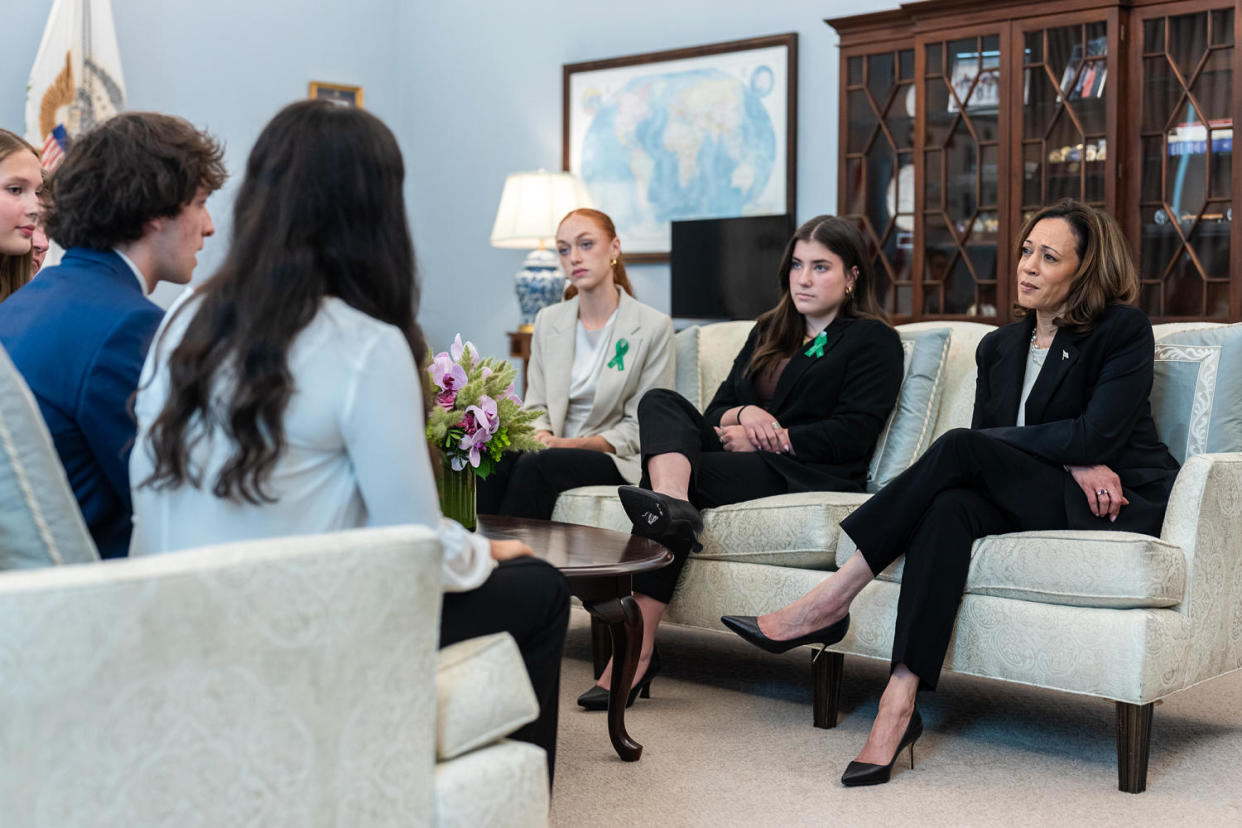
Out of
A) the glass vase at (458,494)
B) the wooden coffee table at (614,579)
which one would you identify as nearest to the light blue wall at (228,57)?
the glass vase at (458,494)

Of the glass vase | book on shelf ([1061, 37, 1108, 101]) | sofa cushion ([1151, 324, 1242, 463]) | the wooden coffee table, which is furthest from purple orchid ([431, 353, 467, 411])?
book on shelf ([1061, 37, 1108, 101])

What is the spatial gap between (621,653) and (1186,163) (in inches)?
113

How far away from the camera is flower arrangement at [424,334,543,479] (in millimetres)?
2592

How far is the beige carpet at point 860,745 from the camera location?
2.29 meters

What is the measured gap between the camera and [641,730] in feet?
9.20

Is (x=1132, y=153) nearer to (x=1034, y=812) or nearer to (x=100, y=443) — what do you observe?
(x=1034, y=812)

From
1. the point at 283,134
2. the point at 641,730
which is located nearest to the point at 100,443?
the point at 283,134

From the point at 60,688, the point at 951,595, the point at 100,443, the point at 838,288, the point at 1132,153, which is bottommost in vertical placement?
the point at 951,595

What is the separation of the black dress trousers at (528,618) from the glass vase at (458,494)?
914 millimetres

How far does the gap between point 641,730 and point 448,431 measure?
79 cm

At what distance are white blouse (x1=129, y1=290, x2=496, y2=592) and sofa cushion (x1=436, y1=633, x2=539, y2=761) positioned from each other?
0.16m

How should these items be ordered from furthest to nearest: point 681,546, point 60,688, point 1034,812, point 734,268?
1. point 734,268
2. point 681,546
3. point 1034,812
4. point 60,688

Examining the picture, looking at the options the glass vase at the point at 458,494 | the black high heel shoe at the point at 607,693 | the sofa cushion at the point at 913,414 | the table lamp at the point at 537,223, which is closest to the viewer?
the glass vase at the point at 458,494

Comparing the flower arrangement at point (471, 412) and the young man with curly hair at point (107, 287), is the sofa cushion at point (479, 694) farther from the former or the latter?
the flower arrangement at point (471, 412)
